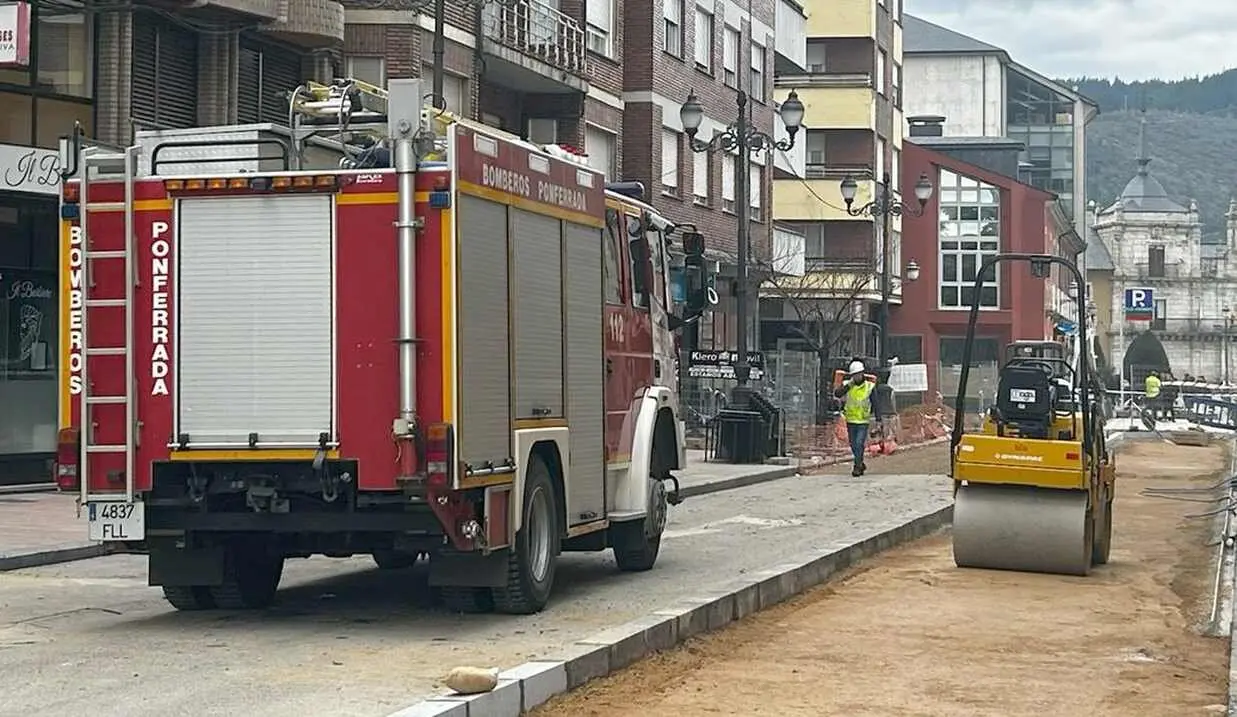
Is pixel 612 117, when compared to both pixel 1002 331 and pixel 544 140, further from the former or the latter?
pixel 1002 331

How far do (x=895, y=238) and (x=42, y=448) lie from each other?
48.7 meters

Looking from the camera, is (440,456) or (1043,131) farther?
(1043,131)

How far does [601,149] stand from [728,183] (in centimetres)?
750

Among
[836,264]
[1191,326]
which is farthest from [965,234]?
[1191,326]

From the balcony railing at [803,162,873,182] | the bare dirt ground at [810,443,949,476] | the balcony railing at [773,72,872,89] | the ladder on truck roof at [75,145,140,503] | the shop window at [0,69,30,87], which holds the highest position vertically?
the balcony railing at [773,72,872,89]

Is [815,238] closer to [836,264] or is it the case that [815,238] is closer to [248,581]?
[836,264]

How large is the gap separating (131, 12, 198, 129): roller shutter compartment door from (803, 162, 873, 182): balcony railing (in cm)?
4022

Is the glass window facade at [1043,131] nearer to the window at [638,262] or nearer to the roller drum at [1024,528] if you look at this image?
the roller drum at [1024,528]

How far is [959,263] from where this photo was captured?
76.2m

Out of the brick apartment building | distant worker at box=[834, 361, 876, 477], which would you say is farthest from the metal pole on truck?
the brick apartment building

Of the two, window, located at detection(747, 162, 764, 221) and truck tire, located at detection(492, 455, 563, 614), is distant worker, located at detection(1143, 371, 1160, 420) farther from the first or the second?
truck tire, located at detection(492, 455, 563, 614)

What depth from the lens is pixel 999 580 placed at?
16.1 meters

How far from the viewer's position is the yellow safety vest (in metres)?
30.3

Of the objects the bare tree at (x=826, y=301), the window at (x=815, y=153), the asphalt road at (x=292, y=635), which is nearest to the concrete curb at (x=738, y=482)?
the asphalt road at (x=292, y=635)
